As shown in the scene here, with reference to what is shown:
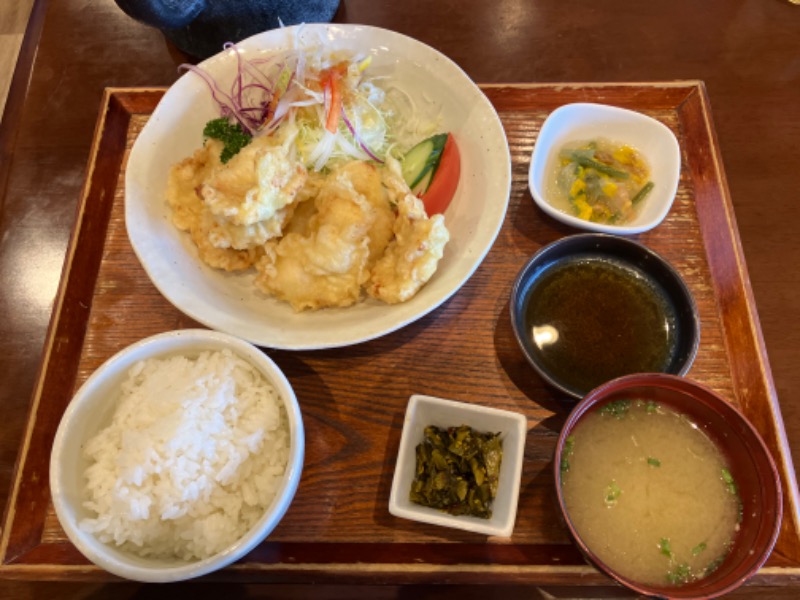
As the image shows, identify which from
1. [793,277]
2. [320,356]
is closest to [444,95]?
[320,356]

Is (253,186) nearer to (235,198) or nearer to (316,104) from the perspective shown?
(235,198)

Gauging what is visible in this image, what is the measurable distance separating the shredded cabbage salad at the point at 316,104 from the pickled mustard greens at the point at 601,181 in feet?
1.97

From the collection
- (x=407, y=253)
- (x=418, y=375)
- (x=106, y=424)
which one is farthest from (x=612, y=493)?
(x=106, y=424)

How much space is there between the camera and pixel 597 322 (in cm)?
198

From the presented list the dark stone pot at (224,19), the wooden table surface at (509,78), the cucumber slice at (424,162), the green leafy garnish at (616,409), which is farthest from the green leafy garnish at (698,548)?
the dark stone pot at (224,19)

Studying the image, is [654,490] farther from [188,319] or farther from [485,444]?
[188,319]

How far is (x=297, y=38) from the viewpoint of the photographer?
2.28 m

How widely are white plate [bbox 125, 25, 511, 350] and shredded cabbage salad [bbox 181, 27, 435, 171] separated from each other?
2.1 inches

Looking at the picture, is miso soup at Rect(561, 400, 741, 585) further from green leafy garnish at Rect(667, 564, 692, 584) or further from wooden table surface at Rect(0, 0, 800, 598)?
wooden table surface at Rect(0, 0, 800, 598)

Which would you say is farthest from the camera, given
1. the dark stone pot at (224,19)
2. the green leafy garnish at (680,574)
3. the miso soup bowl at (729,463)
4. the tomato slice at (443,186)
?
the tomato slice at (443,186)

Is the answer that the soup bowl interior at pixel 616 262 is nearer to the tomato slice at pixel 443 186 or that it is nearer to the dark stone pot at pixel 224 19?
the tomato slice at pixel 443 186

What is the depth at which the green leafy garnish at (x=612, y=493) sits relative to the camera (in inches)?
63.9

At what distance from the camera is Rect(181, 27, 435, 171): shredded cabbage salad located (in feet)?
7.27

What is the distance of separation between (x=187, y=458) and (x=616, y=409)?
1.31m
